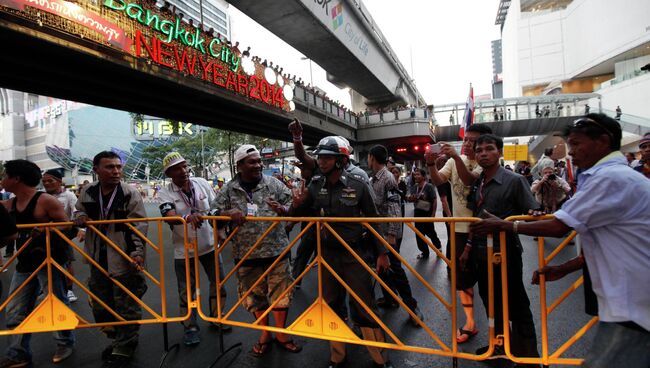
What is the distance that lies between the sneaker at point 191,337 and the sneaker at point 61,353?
3.67ft

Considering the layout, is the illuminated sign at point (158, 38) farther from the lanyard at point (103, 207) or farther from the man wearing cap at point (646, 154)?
the man wearing cap at point (646, 154)

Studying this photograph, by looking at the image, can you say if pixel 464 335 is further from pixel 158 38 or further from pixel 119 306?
pixel 158 38

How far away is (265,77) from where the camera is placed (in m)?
13.1

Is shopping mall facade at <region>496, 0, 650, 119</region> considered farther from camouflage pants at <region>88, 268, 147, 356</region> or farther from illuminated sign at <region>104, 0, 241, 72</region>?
camouflage pants at <region>88, 268, 147, 356</region>

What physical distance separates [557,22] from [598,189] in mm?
62147

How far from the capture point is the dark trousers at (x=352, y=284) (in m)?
2.83

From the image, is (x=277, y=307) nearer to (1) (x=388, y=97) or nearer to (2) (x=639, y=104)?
(1) (x=388, y=97)

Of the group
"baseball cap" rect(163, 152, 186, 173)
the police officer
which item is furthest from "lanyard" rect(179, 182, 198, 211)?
the police officer

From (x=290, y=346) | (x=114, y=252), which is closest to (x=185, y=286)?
(x=114, y=252)

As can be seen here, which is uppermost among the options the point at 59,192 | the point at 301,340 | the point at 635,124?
the point at 635,124

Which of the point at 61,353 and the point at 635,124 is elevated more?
the point at 635,124

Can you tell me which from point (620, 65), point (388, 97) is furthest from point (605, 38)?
point (388, 97)

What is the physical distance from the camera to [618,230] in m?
1.62

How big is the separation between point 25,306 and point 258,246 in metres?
2.40
